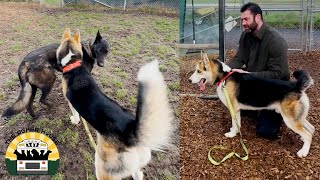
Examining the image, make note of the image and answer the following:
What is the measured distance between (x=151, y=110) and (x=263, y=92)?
113 cm

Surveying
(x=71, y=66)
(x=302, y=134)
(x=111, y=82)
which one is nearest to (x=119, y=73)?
(x=111, y=82)

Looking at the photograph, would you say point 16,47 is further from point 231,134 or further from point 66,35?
point 231,134

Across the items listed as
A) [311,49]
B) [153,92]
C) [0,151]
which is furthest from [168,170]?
[311,49]

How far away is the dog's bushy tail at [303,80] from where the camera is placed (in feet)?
9.02

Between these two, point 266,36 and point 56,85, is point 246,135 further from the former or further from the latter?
point 56,85

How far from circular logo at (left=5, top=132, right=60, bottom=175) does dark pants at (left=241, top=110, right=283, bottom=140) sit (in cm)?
135

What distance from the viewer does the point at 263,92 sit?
295 cm

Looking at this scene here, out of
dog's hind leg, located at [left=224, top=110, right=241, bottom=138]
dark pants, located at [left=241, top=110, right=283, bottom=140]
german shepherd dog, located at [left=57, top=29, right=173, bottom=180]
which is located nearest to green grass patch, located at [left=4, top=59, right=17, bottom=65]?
german shepherd dog, located at [left=57, top=29, right=173, bottom=180]

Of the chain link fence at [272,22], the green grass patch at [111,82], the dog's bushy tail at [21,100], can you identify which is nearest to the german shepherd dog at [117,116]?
the green grass patch at [111,82]

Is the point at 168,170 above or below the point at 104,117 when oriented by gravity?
below

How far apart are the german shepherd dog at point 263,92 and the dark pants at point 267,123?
0.23ft

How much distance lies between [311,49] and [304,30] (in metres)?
0.15

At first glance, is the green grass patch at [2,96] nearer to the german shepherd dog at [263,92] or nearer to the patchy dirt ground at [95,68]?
the patchy dirt ground at [95,68]

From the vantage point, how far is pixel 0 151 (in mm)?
2541
